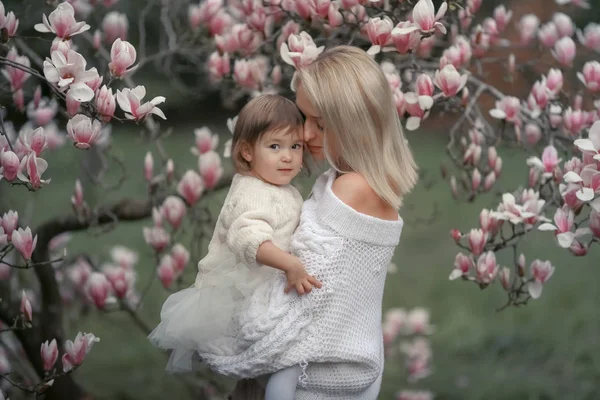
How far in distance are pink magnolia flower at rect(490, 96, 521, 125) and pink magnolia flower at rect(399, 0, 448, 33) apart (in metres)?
0.58

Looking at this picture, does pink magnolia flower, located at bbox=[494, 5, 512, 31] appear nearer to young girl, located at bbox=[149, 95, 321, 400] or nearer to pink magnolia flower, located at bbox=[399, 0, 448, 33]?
pink magnolia flower, located at bbox=[399, 0, 448, 33]

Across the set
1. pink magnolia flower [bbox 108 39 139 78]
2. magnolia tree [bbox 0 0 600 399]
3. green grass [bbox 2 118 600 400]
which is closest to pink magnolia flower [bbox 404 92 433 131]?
magnolia tree [bbox 0 0 600 399]

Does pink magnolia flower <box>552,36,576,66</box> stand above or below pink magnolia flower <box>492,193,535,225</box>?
above

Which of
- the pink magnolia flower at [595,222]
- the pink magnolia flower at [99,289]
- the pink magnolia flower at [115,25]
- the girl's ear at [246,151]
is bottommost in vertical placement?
the pink magnolia flower at [99,289]

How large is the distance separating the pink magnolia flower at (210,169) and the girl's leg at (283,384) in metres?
1.27

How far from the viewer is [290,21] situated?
319cm

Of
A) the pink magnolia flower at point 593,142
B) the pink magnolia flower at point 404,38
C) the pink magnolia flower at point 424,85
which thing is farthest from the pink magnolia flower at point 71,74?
the pink magnolia flower at point 593,142

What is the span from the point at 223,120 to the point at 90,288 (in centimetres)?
486

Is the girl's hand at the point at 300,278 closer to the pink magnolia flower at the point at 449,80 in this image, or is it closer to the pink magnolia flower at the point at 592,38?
the pink magnolia flower at the point at 449,80

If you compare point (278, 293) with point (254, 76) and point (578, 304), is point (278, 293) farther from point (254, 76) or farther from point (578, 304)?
point (578, 304)

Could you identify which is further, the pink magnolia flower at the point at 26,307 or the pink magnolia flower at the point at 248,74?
the pink magnolia flower at the point at 248,74

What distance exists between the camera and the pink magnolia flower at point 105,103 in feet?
7.54

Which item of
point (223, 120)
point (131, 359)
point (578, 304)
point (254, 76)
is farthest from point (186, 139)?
→ point (254, 76)

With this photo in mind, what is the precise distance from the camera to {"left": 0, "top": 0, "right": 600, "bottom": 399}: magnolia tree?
238 centimetres
